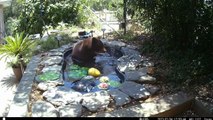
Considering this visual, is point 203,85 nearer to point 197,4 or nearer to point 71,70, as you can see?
point 197,4

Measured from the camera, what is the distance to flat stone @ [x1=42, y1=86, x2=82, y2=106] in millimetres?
4723

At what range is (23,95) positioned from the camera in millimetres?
4934

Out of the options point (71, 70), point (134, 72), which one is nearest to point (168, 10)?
point (134, 72)

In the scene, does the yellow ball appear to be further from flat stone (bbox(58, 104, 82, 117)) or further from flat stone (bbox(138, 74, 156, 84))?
flat stone (bbox(58, 104, 82, 117))

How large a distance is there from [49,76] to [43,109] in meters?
1.34

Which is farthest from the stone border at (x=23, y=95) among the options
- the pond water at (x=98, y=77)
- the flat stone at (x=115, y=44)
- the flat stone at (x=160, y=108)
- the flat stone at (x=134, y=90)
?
the flat stone at (x=115, y=44)

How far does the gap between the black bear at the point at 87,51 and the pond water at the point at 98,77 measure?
0.54 feet

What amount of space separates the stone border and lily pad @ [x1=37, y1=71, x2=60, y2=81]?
0.19 meters

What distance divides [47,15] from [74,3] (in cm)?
116

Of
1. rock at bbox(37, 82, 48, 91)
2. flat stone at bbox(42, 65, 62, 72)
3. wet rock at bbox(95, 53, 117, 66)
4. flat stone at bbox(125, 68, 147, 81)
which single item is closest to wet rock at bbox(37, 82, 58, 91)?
rock at bbox(37, 82, 48, 91)

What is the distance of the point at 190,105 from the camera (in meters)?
4.76

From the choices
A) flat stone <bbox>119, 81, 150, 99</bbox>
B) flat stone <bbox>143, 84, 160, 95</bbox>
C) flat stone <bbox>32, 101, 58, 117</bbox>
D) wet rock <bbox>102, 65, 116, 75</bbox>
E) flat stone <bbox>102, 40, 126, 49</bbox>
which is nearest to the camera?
flat stone <bbox>32, 101, 58, 117</bbox>

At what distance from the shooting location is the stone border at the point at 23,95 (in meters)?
4.36

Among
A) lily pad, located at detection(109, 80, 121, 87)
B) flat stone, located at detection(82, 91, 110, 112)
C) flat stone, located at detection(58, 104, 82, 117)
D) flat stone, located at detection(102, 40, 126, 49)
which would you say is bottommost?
flat stone, located at detection(58, 104, 82, 117)
